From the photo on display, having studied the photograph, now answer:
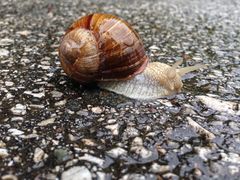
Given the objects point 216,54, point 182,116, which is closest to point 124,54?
point 182,116

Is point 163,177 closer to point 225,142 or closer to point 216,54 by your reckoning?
point 225,142

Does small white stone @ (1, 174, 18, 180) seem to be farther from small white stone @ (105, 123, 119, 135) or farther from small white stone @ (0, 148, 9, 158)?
small white stone @ (105, 123, 119, 135)

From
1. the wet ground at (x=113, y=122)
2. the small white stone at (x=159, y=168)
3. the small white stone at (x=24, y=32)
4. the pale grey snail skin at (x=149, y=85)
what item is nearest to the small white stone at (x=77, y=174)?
the wet ground at (x=113, y=122)

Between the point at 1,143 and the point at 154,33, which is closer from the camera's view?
the point at 1,143

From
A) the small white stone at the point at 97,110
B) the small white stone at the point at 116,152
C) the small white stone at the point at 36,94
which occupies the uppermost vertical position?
the small white stone at the point at 116,152

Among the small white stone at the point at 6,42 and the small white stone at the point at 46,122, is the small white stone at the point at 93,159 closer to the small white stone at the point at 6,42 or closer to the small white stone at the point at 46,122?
the small white stone at the point at 46,122

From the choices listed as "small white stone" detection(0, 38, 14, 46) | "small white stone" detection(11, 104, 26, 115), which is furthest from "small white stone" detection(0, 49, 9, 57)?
"small white stone" detection(11, 104, 26, 115)

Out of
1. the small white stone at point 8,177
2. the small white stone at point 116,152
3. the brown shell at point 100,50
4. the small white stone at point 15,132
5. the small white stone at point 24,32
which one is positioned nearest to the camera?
the small white stone at point 8,177
